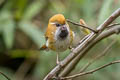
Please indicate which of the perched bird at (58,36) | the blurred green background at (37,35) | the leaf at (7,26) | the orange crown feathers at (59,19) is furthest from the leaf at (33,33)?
the orange crown feathers at (59,19)

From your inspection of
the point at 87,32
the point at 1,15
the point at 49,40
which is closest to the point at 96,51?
the point at 1,15

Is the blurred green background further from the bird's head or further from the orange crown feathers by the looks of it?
the orange crown feathers

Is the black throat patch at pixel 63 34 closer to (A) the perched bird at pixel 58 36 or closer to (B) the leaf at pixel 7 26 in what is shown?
(A) the perched bird at pixel 58 36

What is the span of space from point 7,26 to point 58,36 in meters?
1.14

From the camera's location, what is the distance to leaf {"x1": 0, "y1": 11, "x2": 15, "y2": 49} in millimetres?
3018

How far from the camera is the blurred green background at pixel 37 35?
112 inches

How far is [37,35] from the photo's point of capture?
3180 mm

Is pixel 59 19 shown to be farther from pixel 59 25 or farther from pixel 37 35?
pixel 37 35

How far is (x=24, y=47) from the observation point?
402 cm

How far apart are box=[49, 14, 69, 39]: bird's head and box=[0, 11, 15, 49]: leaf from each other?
1.02 metres

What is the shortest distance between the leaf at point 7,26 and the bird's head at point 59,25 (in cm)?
102

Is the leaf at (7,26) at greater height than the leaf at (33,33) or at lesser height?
greater

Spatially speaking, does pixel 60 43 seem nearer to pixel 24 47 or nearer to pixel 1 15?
pixel 1 15

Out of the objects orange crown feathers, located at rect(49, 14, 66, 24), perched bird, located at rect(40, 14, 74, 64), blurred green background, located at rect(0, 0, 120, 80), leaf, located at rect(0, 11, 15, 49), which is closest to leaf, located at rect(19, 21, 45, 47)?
blurred green background, located at rect(0, 0, 120, 80)
